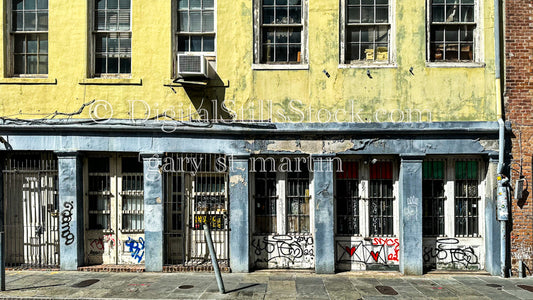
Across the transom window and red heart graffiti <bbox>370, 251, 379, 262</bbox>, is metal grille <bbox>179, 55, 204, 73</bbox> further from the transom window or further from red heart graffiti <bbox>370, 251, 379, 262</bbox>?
red heart graffiti <bbox>370, 251, 379, 262</bbox>

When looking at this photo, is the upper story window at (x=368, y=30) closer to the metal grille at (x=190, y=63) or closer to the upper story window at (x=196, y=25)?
the upper story window at (x=196, y=25)

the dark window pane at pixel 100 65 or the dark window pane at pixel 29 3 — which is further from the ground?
the dark window pane at pixel 29 3

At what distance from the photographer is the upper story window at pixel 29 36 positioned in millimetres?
10633

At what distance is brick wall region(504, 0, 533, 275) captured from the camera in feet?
32.6

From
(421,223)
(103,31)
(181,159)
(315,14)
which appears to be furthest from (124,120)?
(421,223)

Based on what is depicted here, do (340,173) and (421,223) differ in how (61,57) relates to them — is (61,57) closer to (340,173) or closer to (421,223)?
(340,173)

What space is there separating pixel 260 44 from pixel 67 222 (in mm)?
6115

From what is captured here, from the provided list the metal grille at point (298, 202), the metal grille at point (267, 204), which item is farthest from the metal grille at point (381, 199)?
the metal grille at point (267, 204)

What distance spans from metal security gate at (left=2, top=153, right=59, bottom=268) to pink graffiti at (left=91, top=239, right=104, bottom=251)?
85 centimetres

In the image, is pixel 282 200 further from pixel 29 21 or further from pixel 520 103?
pixel 29 21

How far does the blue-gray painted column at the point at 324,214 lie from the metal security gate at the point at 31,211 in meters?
6.16

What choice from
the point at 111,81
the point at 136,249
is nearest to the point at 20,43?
the point at 111,81

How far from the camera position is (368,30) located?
10.4 meters

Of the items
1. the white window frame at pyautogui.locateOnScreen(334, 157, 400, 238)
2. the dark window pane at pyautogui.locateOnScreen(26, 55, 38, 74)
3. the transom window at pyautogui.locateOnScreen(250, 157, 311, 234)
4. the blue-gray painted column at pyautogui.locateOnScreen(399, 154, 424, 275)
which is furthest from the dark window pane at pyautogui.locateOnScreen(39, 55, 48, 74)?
the blue-gray painted column at pyautogui.locateOnScreen(399, 154, 424, 275)
